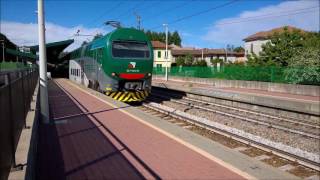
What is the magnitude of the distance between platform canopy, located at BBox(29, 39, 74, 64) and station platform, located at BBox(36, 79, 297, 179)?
1426 inches

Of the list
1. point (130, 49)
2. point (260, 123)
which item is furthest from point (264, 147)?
point (130, 49)

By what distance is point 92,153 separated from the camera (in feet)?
23.6

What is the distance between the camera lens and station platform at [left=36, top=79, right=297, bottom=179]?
607 centimetres

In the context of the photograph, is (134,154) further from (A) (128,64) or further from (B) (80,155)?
(A) (128,64)

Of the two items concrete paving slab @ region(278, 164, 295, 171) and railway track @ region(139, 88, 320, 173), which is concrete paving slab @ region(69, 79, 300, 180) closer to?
concrete paving slab @ region(278, 164, 295, 171)

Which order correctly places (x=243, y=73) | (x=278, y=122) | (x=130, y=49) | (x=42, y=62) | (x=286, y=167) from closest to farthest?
(x=286, y=167), (x=42, y=62), (x=278, y=122), (x=130, y=49), (x=243, y=73)

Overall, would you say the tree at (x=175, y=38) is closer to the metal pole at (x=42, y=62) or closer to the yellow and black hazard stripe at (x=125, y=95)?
the yellow and black hazard stripe at (x=125, y=95)

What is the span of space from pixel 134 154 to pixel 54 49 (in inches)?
1762

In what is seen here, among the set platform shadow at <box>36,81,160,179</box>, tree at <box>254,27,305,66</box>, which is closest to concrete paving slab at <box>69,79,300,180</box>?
platform shadow at <box>36,81,160,179</box>

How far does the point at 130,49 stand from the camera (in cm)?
1733

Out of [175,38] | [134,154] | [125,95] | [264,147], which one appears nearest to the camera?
[134,154]

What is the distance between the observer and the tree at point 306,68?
24.0 meters

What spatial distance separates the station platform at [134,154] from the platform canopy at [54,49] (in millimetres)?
36215

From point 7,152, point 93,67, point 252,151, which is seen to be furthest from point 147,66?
point 7,152
